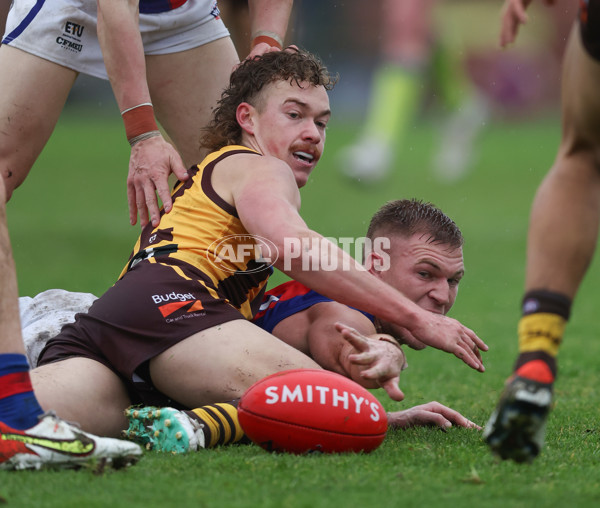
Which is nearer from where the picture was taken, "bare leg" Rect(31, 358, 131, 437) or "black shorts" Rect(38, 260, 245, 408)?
"bare leg" Rect(31, 358, 131, 437)

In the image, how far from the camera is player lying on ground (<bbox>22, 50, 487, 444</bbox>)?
3.41m

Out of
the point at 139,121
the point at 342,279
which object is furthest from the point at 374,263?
the point at 139,121

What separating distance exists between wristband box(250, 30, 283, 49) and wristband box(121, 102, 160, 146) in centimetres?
90

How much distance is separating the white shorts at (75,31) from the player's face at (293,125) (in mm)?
855

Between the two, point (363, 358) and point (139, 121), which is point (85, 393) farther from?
point (139, 121)

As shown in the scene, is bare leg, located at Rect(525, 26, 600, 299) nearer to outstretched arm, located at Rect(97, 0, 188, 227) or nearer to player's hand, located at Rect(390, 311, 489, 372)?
player's hand, located at Rect(390, 311, 489, 372)

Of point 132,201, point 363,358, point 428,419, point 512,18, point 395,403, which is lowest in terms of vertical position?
point 395,403

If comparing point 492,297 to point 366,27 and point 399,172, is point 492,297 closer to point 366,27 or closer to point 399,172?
point 399,172

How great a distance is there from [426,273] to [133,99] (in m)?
1.46

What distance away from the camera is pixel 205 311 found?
3.53 m

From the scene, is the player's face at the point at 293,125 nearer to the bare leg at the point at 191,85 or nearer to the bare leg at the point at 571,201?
the bare leg at the point at 191,85

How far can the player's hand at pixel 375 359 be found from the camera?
10.5 ft

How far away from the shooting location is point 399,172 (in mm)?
17109

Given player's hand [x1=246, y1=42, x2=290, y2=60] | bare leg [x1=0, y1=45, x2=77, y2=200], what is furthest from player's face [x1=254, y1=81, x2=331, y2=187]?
bare leg [x1=0, y1=45, x2=77, y2=200]
